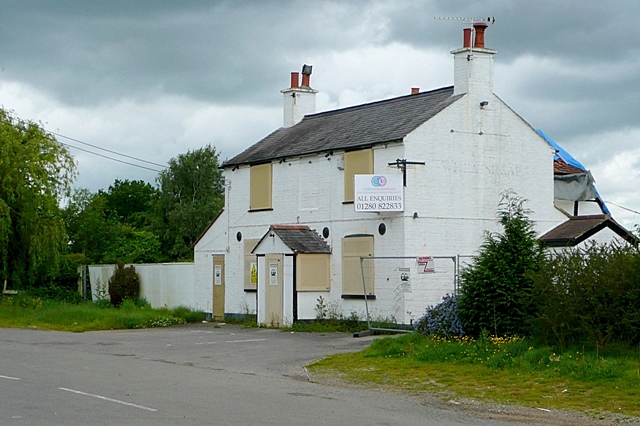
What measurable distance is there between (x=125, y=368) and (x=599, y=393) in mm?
9495

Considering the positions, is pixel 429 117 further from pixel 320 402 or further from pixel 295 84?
pixel 320 402

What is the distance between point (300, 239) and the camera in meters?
31.2

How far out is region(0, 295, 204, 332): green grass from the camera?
107 feet

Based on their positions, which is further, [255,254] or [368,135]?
[255,254]

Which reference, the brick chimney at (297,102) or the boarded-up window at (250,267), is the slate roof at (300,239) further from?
the brick chimney at (297,102)

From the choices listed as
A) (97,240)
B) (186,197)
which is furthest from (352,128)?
(186,197)

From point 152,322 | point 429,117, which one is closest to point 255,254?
point 152,322

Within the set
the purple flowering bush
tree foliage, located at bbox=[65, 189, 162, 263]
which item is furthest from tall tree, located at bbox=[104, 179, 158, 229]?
the purple flowering bush

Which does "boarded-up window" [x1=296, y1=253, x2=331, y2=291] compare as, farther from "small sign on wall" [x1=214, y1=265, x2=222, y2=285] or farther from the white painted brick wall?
"small sign on wall" [x1=214, y1=265, x2=222, y2=285]

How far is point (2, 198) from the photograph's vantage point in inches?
1521

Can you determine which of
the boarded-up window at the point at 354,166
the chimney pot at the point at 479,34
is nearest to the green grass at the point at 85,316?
the boarded-up window at the point at 354,166

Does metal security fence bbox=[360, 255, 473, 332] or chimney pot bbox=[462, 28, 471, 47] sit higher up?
chimney pot bbox=[462, 28, 471, 47]

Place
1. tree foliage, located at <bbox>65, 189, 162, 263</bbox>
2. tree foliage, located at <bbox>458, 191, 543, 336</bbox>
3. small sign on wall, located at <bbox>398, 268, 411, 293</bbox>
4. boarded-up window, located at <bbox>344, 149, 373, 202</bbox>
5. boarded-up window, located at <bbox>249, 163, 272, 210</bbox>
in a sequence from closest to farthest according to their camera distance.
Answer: tree foliage, located at <bbox>458, 191, 543, 336</bbox> < small sign on wall, located at <bbox>398, 268, 411, 293</bbox> < boarded-up window, located at <bbox>344, 149, 373, 202</bbox> < boarded-up window, located at <bbox>249, 163, 272, 210</bbox> < tree foliage, located at <bbox>65, 189, 162, 263</bbox>

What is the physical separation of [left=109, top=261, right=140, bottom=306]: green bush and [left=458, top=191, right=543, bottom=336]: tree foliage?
21614mm
